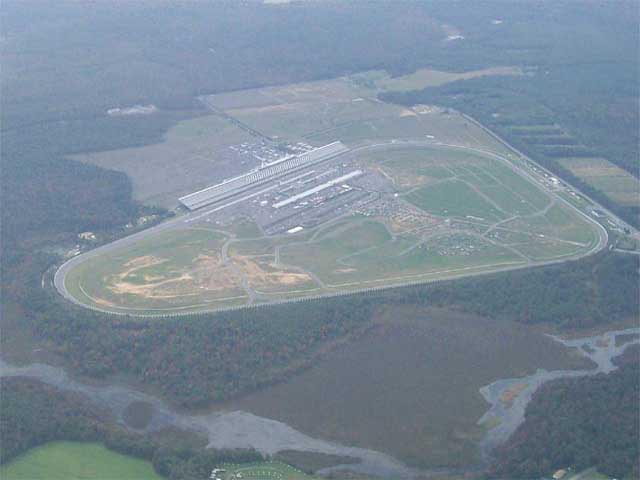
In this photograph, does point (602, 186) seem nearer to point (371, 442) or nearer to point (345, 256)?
point (345, 256)

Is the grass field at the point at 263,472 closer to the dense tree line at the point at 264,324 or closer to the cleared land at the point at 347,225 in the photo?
the dense tree line at the point at 264,324

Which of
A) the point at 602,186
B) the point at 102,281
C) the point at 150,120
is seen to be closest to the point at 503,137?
the point at 602,186

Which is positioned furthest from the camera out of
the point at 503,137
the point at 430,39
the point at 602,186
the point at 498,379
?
the point at 430,39

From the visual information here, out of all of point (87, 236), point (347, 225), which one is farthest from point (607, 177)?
point (87, 236)

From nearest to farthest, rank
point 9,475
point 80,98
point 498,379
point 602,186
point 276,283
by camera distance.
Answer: point 9,475 → point 498,379 → point 276,283 → point 602,186 → point 80,98

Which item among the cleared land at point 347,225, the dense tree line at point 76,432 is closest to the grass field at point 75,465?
the dense tree line at point 76,432

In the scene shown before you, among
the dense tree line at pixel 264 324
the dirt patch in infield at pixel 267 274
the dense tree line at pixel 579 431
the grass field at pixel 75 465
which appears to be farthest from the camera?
the dirt patch in infield at pixel 267 274

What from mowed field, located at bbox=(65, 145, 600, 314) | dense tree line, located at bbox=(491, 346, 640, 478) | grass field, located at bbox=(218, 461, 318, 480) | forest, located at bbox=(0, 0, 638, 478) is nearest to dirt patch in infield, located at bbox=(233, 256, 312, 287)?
mowed field, located at bbox=(65, 145, 600, 314)
